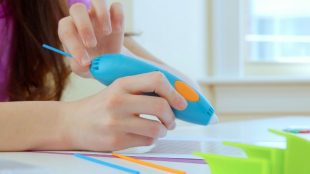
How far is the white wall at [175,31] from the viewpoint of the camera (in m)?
1.34

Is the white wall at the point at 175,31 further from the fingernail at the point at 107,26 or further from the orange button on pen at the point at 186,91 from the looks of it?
the orange button on pen at the point at 186,91

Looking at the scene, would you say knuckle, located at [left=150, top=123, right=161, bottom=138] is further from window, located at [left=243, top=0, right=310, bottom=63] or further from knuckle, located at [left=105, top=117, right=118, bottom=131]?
window, located at [left=243, top=0, right=310, bottom=63]

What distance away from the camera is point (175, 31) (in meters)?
1.40

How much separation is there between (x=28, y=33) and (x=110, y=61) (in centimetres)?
50

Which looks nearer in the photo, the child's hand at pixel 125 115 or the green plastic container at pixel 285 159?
the green plastic container at pixel 285 159

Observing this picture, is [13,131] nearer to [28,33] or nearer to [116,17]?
[116,17]

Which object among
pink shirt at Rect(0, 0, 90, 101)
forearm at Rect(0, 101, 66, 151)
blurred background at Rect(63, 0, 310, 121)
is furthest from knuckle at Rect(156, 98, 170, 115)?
blurred background at Rect(63, 0, 310, 121)

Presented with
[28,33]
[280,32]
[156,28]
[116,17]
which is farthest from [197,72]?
[116,17]

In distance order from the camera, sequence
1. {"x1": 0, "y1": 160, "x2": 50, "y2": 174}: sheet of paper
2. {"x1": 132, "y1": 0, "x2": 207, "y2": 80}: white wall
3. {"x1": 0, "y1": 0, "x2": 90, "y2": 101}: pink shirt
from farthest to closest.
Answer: {"x1": 132, "y1": 0, "x2": 207, "y2": 80}: white wall → {"x1": 0, "y1": 0, "x2": 90, "y2": 101}: pink shirt → {"x1": 0, "y1": 160, "x2": 50, "y2": 174}: sheet of paper

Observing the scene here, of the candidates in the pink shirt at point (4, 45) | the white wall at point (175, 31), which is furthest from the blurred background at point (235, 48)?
the pink shirt at point (4, 45)

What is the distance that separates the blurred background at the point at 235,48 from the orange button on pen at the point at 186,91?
32.7 inches

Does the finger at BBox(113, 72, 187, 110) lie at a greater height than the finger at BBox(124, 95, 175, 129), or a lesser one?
greater

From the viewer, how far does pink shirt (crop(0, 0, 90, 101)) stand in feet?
3.23

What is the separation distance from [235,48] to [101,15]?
1.01m
